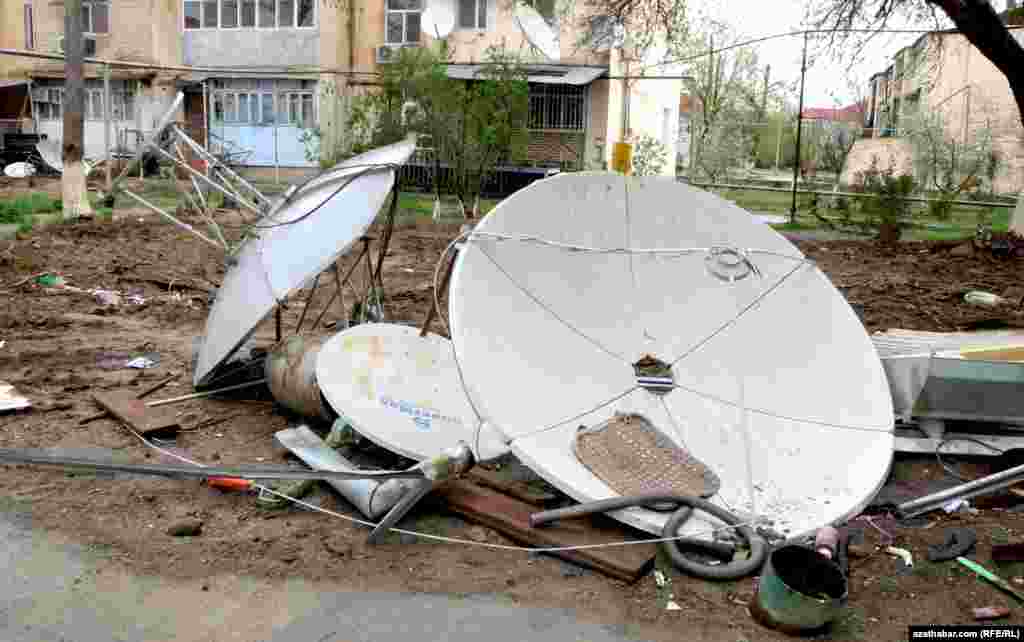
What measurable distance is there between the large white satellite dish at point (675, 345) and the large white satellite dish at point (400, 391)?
0.54m

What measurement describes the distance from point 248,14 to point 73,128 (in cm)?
1731

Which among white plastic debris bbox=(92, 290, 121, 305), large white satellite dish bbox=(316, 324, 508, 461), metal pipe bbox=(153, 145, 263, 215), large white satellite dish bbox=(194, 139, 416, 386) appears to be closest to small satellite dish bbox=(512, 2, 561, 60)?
white plastic debris bbox=(92, 290, 121, 305)

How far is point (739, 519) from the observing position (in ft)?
15.9

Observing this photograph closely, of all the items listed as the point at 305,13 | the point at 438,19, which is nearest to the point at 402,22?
the point at 438,19

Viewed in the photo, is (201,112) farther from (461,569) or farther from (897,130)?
(461,569)

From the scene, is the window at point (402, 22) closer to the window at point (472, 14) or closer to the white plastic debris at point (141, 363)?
the window at point (472, 14)

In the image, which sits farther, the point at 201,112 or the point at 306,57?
the point at 201,112

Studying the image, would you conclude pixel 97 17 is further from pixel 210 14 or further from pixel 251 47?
pixel 251 47

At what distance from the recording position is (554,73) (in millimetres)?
26859

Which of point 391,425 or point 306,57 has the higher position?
point 306,57

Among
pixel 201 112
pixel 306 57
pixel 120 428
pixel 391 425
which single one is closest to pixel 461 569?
pixel 391 425

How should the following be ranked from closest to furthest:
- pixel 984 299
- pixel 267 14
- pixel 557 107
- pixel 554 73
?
1. pixel 984 299
2. pixel 554 73
3. pixel 557 107
4. pixel 267 14

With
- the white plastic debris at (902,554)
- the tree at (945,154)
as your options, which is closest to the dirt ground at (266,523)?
the white plastic debris at (902,554)

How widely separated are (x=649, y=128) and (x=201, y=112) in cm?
1664
